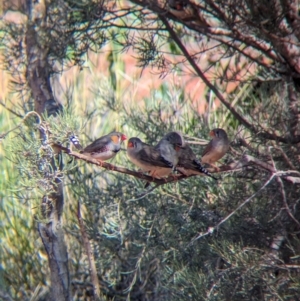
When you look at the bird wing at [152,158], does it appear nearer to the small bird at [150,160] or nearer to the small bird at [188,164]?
the small bird at [150,160]

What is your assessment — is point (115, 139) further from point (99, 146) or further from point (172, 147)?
point (172, 147)

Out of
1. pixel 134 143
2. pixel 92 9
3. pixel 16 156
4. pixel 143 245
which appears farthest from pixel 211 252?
pixel 16 156

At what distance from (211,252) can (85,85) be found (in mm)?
2983

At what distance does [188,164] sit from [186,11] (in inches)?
44.1

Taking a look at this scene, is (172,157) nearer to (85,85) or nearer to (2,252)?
(2,252)

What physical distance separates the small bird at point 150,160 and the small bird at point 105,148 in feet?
0.33

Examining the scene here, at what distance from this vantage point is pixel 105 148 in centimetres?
436

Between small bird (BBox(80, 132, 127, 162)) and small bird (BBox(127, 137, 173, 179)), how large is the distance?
101 mm

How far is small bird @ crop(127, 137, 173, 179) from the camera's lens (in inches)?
165

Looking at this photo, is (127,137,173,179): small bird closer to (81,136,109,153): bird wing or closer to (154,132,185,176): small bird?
(154,132,185,176): small bird

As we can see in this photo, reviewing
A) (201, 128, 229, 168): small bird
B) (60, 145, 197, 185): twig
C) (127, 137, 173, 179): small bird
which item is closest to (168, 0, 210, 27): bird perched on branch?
(201, 128, 229, 168): small bird

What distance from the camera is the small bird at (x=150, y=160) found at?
420 cm

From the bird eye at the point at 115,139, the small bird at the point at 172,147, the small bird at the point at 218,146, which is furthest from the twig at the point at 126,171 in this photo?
the bird eye at the point at 115,139

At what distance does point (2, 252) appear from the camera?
20.0 feet
